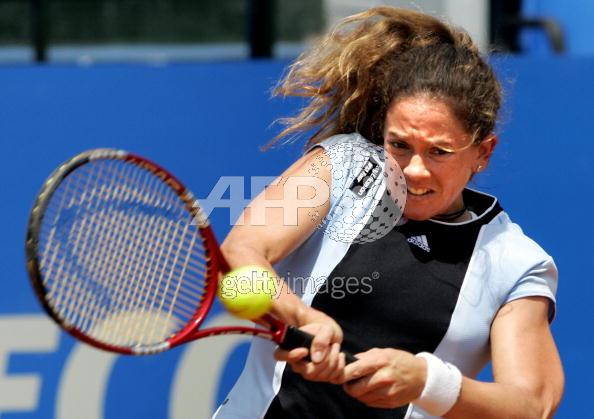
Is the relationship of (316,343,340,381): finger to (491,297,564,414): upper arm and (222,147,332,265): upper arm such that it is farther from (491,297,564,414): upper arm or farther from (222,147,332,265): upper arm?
(491,297,564,414): upper arm

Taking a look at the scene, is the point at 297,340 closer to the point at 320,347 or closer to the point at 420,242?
the point at 320,347

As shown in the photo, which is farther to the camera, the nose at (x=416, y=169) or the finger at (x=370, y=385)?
the nose at (x=416, y=169)

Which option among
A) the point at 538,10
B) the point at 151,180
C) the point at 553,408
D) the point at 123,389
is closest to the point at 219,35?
the point at 538,10

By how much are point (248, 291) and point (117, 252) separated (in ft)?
1.02

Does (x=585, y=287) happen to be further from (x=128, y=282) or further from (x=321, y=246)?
(x=128, y=282)

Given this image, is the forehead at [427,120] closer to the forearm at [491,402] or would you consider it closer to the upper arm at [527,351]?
the upper arm at [527,351]

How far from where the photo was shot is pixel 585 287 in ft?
10.2

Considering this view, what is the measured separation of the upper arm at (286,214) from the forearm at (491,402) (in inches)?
15.8

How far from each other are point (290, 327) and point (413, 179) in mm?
382

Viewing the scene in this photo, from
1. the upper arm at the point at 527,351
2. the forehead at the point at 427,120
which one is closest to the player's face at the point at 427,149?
the forehead at the point at 427,120

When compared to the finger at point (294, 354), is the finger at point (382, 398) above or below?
below

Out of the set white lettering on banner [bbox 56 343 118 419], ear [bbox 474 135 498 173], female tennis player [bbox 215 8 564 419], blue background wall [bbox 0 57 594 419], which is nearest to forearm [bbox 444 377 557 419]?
female tennis player [bbox 215 8 564 419]

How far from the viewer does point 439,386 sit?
6.17ft

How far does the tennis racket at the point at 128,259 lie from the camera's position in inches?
75.1
